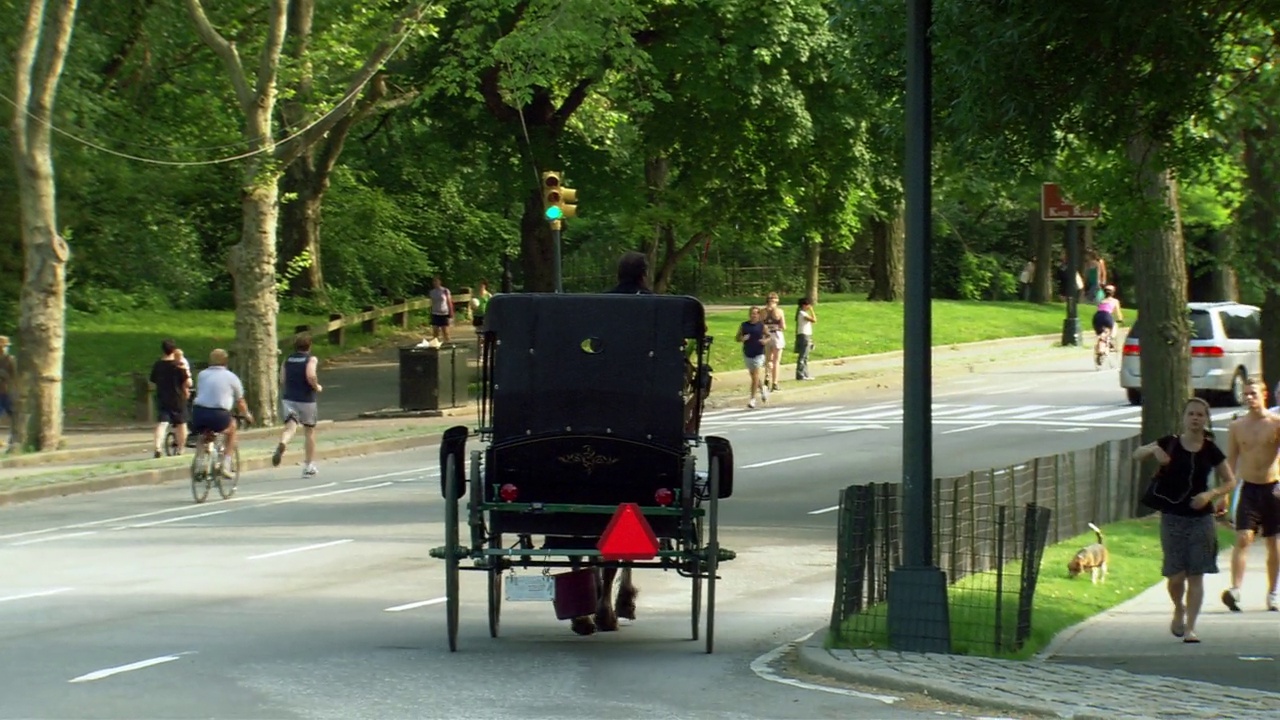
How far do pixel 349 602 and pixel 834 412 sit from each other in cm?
2186

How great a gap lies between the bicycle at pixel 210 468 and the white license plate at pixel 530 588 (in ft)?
39.8

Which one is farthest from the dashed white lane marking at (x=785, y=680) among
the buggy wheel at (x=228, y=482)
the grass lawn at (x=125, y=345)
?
the grass lawn at (x=125, y=345)

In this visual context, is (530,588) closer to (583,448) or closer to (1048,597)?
(583,448)

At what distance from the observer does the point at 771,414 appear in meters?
34.8

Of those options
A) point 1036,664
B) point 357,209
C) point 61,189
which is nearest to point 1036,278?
point 357,209

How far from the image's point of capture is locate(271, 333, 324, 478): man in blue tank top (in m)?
25.3

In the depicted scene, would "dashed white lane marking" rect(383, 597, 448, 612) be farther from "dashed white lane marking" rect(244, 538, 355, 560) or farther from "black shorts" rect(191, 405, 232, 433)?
"black shorts" rect(191, 405, 232, 433)

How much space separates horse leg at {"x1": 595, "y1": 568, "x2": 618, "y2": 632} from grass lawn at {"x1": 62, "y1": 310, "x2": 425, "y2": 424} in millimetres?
24568

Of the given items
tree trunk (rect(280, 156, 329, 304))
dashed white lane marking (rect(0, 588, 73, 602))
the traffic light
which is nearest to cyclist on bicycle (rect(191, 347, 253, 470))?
the traffic light

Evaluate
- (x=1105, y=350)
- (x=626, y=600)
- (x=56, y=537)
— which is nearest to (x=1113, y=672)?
(x=626, y=600)

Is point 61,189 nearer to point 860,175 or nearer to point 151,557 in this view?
point 860,175

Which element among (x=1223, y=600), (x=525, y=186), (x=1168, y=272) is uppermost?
(x=525, y=186)

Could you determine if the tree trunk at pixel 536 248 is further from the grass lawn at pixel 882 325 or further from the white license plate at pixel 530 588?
the white license plate at pixel 530 588

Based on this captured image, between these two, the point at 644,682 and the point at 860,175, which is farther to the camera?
the point at 860,175
